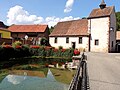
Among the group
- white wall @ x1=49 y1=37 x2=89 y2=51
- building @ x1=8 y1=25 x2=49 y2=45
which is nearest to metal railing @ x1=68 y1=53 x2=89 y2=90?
white wall @ x1=49 y1=37 x2=89 y2=51

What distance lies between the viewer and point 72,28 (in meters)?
49.5

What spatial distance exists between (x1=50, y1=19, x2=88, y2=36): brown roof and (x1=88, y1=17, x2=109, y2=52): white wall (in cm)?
230

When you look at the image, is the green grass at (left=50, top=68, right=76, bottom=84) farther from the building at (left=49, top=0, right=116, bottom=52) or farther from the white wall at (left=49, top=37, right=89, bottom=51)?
the white wall at (left=49, top=37, right=89, bottom=51)

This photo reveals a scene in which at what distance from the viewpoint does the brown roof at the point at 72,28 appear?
46.6 metres

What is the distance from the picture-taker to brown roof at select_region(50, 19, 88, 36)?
46.6m

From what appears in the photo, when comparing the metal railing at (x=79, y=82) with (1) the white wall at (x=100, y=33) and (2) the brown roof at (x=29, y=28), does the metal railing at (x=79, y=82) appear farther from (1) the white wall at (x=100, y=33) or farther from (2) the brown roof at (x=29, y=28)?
(2) the brown roof at (x=29, y=28)

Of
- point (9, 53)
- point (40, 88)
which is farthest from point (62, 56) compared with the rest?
point (40, 88)

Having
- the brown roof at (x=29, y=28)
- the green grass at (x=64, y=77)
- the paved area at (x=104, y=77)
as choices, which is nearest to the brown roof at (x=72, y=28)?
the brown roof at (x=29, y=28)

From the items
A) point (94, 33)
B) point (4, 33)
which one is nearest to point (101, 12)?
point (94, 33)

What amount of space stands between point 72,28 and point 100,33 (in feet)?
29.3

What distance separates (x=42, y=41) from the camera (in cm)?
5125

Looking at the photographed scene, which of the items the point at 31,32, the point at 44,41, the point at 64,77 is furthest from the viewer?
the point at 31,32

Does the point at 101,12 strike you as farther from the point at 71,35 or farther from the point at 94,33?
the point at 71,35

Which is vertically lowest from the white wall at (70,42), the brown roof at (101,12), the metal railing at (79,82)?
the metal railing at (79,82)
